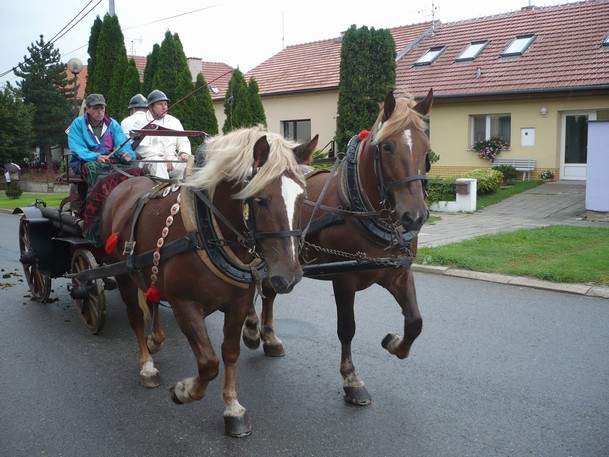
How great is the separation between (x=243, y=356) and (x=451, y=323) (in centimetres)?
215

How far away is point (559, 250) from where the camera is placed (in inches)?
365

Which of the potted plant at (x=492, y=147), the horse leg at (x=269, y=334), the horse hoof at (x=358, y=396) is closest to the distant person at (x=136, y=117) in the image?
the horse leg at (x=269, y=334)

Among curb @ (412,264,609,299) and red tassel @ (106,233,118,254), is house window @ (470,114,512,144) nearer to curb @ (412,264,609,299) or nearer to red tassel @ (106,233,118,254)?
curb @ (412,264,609,299)

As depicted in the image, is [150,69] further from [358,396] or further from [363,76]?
[358,396]

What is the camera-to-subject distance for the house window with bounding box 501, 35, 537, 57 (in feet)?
66.1

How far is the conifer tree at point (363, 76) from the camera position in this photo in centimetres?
1789

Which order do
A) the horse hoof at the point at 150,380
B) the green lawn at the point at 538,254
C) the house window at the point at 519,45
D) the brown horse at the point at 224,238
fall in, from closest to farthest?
1. the brown horse at the point at 224,238
2. the horse hoof at the point at 150,380
3. the green lawn at the point at 538,254
4. the house window at the point at 519,45

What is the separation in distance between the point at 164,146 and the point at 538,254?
5773 millimetres

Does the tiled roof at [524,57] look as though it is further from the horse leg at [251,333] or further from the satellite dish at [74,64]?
the horse leg at [251,333]

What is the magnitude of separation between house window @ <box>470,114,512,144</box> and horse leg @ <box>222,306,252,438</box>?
57.3ft

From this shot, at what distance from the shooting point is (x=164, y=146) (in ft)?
21.5

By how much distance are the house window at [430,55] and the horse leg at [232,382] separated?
20.1 m

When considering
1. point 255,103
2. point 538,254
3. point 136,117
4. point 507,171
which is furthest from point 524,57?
point 136,117

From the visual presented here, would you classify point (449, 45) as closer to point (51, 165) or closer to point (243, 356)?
point (243, 356)
